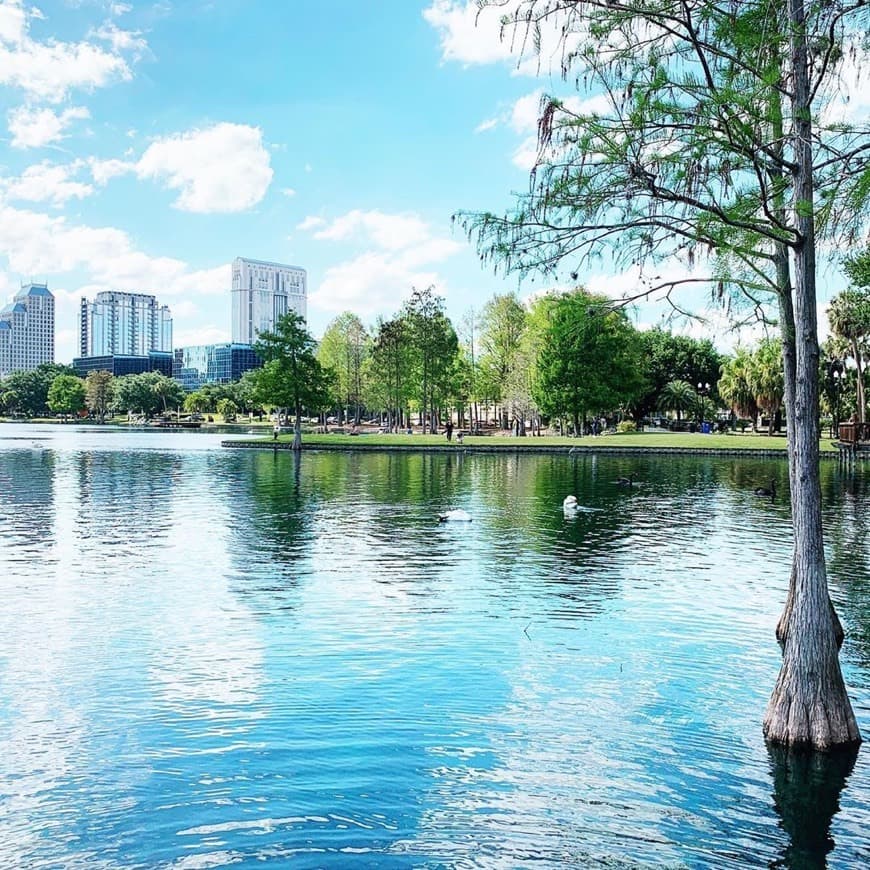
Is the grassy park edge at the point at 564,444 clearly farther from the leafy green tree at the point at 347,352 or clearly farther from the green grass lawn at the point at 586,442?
the leafy green tree at the point at 347,352

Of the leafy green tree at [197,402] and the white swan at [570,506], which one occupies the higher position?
the leafy green tree at [197,402]

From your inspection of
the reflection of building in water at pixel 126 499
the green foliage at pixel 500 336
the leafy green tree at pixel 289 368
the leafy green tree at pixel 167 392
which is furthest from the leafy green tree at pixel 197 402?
the reflection of building in water at pixel 126 499

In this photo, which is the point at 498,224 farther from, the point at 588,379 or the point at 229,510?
the point at 588,379

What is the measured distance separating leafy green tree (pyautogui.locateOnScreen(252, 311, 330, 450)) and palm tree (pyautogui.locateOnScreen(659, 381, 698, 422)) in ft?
154

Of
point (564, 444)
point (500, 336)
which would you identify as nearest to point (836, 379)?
point (564, 444)

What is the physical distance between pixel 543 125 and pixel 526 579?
45.3 feet

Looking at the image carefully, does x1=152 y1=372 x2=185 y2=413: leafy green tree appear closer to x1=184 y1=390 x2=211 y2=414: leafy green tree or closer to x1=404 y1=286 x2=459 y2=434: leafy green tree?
x1=184 y1=390 x2=211 y2=414: leafy green tree

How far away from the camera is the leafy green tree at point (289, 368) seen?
3351 inches

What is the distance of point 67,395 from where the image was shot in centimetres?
18912

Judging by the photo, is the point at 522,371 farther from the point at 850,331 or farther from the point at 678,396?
the point at 850,331

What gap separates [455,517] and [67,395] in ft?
579

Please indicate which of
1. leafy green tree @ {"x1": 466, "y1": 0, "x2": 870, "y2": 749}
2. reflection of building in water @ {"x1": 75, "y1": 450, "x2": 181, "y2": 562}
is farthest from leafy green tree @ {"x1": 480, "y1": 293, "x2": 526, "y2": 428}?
leafy green tree @ {"x1": 466, "y1": 0, "x2": 870, "y2": 749}

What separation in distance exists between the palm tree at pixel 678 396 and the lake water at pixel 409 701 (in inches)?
3242

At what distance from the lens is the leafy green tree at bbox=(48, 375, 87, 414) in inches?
7446
